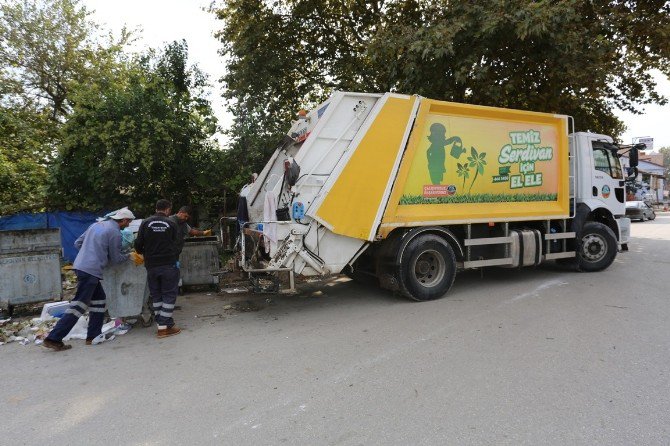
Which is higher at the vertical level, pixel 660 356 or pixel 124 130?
pixel 124 130

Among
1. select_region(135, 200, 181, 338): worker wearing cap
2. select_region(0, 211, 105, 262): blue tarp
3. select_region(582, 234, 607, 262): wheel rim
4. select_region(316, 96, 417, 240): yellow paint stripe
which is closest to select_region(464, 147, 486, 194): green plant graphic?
select_region(316, 96, 417, 240): yellow paint stripe

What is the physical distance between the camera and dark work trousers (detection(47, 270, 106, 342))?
4.61 metres

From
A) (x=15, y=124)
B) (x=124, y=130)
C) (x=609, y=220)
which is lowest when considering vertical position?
(x=609, y=220)

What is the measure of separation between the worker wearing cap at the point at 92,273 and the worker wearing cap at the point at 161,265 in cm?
29

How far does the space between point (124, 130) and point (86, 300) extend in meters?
5.52

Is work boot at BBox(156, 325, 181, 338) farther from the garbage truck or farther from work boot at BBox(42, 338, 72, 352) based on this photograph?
the garbage truck

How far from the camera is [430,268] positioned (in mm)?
6379

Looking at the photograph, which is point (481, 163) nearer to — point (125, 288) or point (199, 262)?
point (199, 262)

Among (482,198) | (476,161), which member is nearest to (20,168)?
(476,161)

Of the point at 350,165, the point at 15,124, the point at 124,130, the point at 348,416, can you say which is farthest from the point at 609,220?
the point at 15,124

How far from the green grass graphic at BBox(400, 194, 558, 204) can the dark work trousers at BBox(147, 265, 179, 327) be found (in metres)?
3.24

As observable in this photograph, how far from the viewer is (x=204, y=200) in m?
11.3

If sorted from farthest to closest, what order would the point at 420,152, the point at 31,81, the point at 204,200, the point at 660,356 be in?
the point at 31,81 < the point at 204,200 < the point at 420,152 < the point at 660,356

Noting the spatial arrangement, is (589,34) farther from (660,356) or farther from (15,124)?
(15,124)
